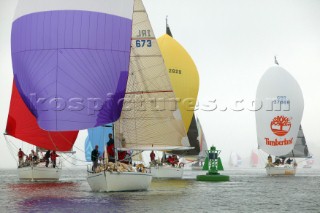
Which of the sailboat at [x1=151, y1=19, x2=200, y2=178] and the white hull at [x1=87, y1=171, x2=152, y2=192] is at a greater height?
the sailboat at [x1=151, y1=19, x2=200, y2=178]

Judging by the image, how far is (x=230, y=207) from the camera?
25.9 metres

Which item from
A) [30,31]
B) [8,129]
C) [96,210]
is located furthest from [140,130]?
[8,129]

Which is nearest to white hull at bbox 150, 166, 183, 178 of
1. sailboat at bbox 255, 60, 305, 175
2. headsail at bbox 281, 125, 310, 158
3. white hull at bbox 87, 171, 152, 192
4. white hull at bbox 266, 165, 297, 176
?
sailboat at bbox 255, 60, 305, 175

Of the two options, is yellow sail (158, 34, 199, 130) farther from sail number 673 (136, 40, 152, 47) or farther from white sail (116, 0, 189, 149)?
white sail (116, 0, 189, 149)

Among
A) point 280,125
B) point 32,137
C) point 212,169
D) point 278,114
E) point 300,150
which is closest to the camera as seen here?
point 32,137

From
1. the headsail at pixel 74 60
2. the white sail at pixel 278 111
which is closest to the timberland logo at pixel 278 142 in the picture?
the white sail at pixel 278 111

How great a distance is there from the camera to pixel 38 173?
43.9 m

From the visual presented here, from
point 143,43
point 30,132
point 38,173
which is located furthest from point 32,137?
point 143,43

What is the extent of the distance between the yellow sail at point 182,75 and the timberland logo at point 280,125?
10742mm

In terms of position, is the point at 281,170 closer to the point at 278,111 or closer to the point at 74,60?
the point at 278,111

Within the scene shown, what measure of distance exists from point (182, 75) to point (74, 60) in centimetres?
2249

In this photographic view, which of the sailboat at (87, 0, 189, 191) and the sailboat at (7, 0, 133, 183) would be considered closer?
the sailboat at (7, 0, 133, 183)

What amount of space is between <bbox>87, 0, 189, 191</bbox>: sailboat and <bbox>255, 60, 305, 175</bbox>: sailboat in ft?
84.4

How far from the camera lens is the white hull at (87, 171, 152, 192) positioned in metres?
28.8
